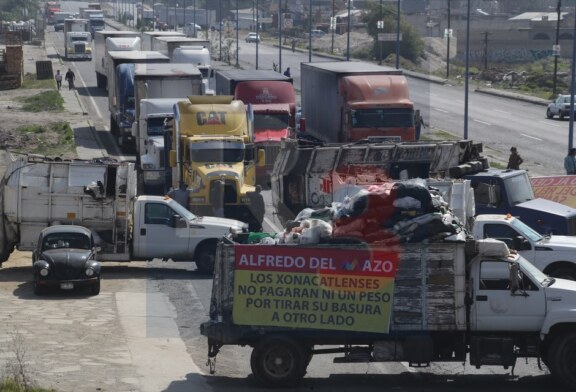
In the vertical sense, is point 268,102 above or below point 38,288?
above

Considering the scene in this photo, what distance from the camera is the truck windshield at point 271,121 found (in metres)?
40.6

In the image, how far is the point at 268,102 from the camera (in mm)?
41906

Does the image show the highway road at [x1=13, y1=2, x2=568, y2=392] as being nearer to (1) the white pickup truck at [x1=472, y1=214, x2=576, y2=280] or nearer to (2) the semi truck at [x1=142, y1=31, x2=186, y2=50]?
(1) the white pickup truck at [x1=472, y1=214, x2=576, y2=280]

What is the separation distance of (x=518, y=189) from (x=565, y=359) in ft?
34.7

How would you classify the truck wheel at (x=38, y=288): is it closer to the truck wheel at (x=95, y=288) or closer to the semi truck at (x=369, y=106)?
the truck wheel at (x=95, y=288)

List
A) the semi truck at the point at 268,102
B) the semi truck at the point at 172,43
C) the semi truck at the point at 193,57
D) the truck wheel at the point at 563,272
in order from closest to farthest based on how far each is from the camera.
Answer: the truck wheel at the point at 563,272 < the semi truck at the point at 268,102 < the semi truck at the point at 193,57 < the semi truck at the point at 172,43

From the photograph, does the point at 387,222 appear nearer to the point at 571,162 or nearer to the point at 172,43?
the point at 571,162

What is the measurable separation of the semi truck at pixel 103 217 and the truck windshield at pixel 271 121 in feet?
46.5

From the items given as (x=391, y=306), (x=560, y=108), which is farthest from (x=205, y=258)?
(x=560, y=108)

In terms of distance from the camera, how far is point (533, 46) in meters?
124

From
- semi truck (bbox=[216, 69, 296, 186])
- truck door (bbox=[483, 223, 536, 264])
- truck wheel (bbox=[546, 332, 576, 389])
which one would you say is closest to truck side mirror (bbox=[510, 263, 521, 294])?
truck wheel (bbox=[546, 332, 576, 389])

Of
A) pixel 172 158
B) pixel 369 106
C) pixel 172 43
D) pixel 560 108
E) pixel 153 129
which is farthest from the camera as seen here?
pixel 172 43

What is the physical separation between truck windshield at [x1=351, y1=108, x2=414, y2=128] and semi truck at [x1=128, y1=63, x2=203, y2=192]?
247 inches

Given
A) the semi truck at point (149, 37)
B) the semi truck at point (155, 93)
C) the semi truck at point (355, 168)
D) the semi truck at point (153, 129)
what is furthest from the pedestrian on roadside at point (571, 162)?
the semi truck at point (149, 37)
